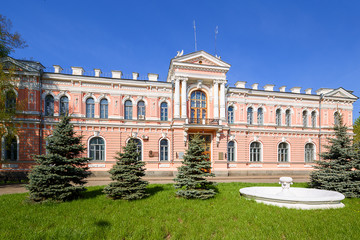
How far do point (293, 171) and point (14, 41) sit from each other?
1139 inches

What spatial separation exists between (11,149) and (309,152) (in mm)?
30966

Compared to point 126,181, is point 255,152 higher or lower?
lower

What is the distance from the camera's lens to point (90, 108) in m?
19.0

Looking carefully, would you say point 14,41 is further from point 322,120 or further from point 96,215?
point 322,120

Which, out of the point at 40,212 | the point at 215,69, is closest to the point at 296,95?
the point at 215,69

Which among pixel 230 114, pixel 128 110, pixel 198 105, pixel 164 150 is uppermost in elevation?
pixel 198 105

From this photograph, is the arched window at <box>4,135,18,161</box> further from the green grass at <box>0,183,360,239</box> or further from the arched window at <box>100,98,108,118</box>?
the green grass at <box>0,183,360,239</box>

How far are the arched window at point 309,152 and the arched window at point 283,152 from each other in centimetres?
266

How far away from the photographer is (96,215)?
7105mm

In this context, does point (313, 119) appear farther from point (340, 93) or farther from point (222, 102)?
point (222, 102)

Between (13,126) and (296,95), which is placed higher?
(296,95)

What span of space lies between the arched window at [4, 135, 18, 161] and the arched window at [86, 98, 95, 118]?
6.19 metres

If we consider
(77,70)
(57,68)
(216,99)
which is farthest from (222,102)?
(57,68)

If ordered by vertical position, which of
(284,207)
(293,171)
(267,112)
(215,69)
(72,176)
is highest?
(215,69)
